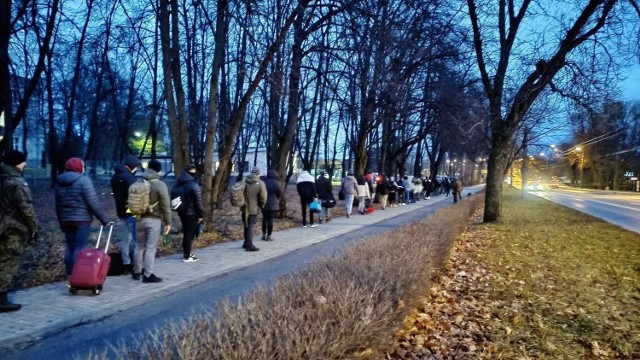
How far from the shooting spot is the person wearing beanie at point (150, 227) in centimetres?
720

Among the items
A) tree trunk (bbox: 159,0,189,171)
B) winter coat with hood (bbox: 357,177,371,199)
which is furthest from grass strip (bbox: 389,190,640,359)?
winter coat with hood (bbox: 357,177,371,199)

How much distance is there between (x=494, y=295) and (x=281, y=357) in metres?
4.99

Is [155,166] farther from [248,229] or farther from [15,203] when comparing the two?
Result: [248,229]

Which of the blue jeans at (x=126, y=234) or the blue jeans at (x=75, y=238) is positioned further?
the blue jeans at (x=126, y=234)

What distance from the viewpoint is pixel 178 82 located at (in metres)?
12.0

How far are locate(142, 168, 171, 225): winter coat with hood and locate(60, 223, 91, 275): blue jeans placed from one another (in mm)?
886

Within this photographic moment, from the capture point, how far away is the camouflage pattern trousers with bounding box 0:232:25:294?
5457mm

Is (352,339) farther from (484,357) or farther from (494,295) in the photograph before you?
(494,295)

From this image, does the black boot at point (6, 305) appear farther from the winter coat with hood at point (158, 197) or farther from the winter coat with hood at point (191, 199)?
the winter coat with hood at point (191, 199)

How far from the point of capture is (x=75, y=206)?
664 cm

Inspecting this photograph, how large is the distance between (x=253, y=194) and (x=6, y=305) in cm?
576

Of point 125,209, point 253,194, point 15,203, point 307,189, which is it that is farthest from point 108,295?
point 307,189

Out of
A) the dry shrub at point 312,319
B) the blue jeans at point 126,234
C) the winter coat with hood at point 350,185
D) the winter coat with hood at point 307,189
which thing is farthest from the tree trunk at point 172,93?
the winter coat with hood at point 350,185

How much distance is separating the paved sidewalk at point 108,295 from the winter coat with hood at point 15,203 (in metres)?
1.06
